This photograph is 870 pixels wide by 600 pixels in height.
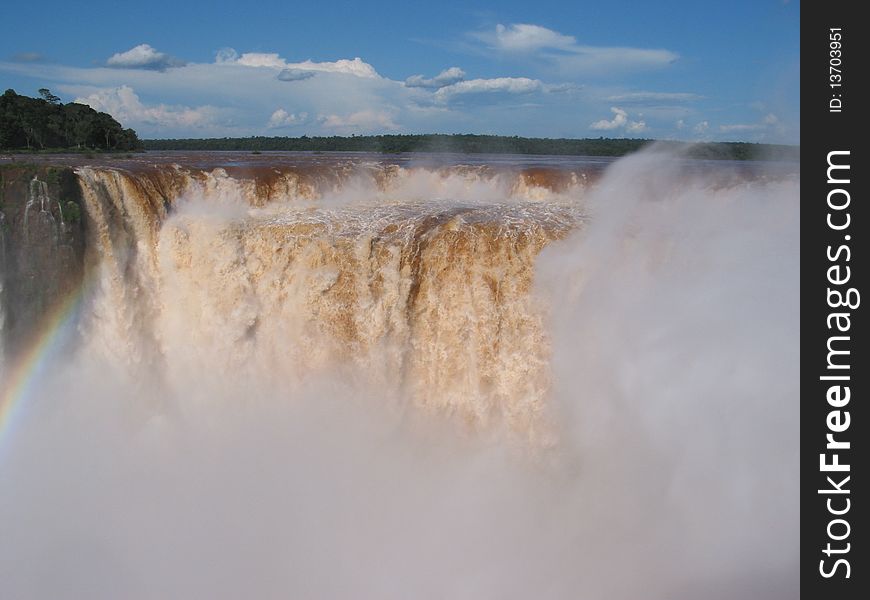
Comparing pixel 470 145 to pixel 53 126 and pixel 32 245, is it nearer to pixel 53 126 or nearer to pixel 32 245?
pixel 53 126

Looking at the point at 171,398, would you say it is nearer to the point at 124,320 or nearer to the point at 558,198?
the point at 124,320

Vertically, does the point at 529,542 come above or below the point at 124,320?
below

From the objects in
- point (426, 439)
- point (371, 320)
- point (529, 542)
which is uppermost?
point (371, 320)

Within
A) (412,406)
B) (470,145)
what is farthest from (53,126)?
(412,406)
